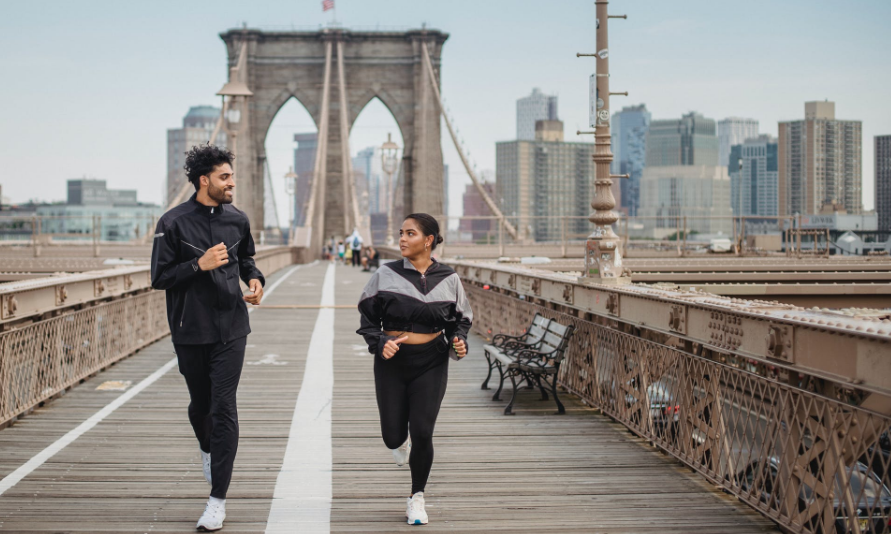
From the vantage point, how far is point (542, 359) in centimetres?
935

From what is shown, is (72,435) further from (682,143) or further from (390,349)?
(682,143)

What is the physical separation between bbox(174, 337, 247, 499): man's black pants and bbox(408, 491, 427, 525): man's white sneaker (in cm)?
102

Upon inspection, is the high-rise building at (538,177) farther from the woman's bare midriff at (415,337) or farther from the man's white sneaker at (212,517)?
the man's white sneaker at (212,517)

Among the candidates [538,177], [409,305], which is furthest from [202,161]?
[538,177]

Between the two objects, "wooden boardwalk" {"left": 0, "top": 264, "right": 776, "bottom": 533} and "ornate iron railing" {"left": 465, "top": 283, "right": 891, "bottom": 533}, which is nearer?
"ornate iron railing" {"left": 465, "top": 283, "right": 891, "bottom": 533}

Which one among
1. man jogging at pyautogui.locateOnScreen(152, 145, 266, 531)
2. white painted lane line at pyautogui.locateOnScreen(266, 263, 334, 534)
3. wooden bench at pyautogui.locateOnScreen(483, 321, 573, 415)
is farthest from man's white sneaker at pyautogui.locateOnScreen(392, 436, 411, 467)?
wooden bench at pyautogui.locateOnScreen(483, 321, 573, 415)

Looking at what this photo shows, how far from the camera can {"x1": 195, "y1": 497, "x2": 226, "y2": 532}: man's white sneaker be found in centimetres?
519

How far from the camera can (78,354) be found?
1022 centimetres

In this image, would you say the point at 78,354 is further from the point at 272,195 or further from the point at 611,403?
the point at 272,195

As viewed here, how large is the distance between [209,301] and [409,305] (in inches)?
43.9

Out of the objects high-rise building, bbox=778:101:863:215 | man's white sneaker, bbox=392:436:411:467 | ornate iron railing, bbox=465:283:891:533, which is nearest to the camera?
ornate iron railing, bbox=465:283:891:533

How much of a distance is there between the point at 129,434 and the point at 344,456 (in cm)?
197

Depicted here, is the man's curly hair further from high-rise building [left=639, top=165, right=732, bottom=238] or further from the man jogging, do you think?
high-rise building [left=639, top=165, right=732, bottom=238]

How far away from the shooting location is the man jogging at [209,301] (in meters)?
5.29
